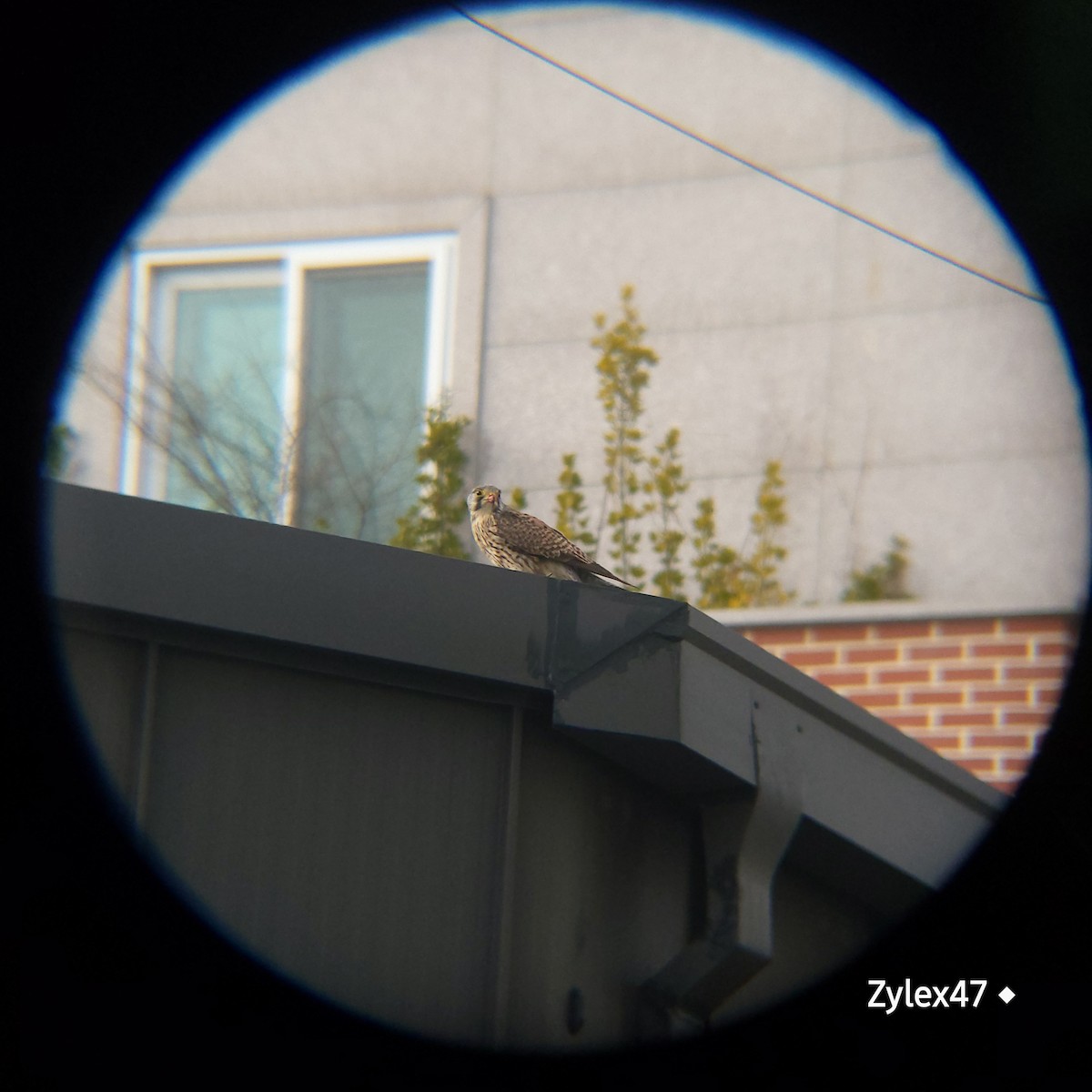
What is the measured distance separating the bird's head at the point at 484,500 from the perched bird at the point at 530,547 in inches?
0.7

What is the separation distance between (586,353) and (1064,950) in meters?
5.03

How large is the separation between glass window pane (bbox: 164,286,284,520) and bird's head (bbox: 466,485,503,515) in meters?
1.78

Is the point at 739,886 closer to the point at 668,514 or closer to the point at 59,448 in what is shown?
the point at 668,514

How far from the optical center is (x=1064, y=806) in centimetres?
499

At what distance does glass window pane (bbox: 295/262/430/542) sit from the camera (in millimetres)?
8969

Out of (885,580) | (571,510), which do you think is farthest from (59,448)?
(885,580)

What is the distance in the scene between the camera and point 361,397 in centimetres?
933

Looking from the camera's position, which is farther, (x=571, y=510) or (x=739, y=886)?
(x=571, y=510)

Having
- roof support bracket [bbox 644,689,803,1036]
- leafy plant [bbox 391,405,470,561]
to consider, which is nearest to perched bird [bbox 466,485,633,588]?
leafy plant [bbox 391,405,470,561]

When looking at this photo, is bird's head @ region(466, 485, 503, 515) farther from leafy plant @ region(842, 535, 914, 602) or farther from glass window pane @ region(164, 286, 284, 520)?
leafy plant @ region(842, 535, 914, 602)

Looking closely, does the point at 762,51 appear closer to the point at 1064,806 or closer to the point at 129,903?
the point at 1064,806

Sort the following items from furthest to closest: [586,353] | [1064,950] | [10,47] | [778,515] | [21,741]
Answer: [586,353] < [778,515] < [10,47] < [1064,950] < [21,741]

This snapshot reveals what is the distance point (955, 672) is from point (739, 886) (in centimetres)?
323

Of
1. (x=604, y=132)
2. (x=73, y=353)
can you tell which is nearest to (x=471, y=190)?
(x=604, y=132)
